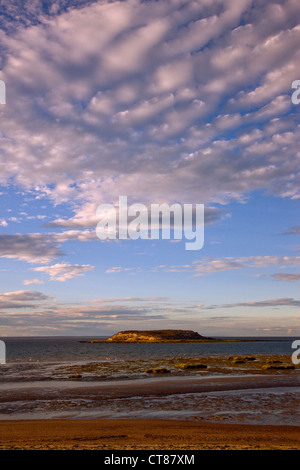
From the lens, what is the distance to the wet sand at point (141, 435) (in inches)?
628

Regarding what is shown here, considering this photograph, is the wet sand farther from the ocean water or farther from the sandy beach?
the ocean water

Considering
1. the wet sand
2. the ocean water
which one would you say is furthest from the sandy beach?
the ocean water

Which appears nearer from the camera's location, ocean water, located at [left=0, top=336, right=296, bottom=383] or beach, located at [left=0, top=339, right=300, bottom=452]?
beach, located at [left=0, top=339, right=300, bottom=452]

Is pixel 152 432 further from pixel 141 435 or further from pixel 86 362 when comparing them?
pixel 86 362

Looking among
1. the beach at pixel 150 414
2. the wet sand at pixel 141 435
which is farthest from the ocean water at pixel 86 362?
the wet sand at pixel 141 435

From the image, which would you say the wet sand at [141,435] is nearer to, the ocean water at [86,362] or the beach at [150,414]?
the beach at [150,414]

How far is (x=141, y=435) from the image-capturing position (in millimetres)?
18641

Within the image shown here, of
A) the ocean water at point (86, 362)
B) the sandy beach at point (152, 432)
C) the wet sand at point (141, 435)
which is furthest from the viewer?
the ocean water at point (86, 362)

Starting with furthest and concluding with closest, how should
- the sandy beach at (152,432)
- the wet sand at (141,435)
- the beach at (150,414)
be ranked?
the beach at (150,414), the sandy beach at (152,432), the wet sand at (141,435)

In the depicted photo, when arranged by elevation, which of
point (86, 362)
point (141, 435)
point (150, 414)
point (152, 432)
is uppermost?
point (141, 435)

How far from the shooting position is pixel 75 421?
2266cm

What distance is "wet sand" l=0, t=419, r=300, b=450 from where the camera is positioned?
16.0 metres

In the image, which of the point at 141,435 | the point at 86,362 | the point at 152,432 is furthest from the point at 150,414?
the point at 86,362
